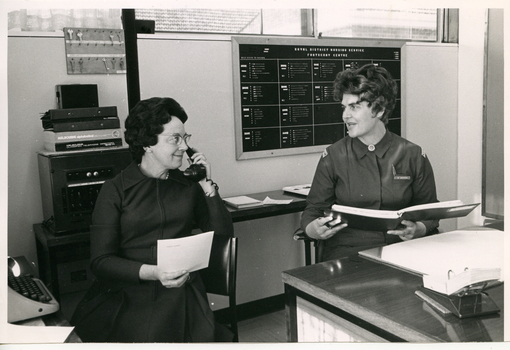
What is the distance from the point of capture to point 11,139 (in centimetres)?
225

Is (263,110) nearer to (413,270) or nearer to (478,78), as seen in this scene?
(478,78)

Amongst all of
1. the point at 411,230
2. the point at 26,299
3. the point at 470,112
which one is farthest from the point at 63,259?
the point at 470,112

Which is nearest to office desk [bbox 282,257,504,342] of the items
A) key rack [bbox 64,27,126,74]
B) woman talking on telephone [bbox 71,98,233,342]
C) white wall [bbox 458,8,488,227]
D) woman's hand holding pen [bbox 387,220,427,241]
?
woman's hand holding pen [bbox 387,220,427,241]

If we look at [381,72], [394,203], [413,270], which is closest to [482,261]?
[413,270]

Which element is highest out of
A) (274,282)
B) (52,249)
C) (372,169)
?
(372,169)

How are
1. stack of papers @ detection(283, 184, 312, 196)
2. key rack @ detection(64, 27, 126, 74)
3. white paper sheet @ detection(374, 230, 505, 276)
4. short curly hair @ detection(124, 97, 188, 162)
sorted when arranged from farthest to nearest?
stack of papers @ detection(283, 184, 312, 196)
key rack @ detection(64, 27, 126, 74)
short curly hair @ detection(124, 97, 188, 162)
white paper sheet @ detection(374, 230, 505, 276)

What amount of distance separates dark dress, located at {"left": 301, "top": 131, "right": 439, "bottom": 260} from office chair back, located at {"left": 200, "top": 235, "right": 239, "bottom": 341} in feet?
1.22

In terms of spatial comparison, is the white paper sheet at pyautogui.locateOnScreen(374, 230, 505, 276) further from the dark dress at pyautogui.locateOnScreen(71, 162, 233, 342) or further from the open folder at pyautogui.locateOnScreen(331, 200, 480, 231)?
the dark dress at pyautogui.locateOnScreen(71, 162, 233, 342)

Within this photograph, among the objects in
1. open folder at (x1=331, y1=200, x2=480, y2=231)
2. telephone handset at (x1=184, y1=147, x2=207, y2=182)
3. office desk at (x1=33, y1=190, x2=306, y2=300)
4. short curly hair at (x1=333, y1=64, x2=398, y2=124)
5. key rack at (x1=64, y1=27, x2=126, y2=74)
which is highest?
key rack at (x1=64, y1=27, x2=126, y2=74)

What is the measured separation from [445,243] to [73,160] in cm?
154

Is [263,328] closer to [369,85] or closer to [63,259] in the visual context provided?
[63,259]

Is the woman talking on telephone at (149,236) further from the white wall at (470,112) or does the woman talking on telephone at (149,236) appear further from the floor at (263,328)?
the white wall at (470,112)

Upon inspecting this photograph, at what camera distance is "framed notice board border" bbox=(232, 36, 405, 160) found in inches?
117

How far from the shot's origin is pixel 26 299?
1460 mm
